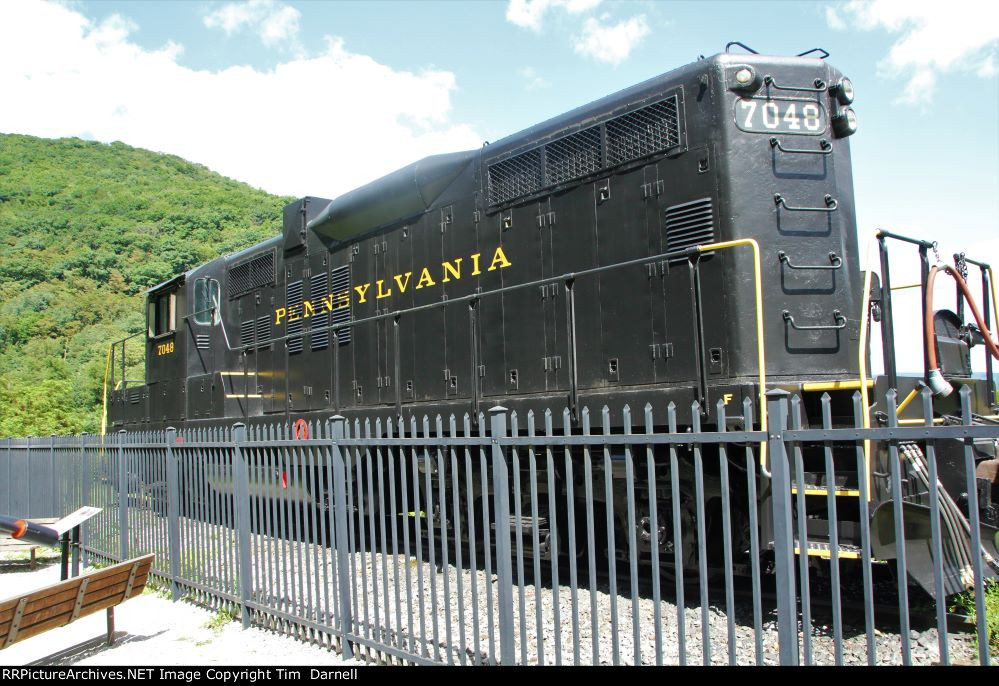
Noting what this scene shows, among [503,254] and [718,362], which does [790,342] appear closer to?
[718,362]

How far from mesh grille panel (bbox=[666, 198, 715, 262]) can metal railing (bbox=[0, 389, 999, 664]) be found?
A: 134cm

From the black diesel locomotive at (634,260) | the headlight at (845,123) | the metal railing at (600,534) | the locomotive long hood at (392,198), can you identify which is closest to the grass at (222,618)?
the metal railing at (600,534)

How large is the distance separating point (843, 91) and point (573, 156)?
2178 mm

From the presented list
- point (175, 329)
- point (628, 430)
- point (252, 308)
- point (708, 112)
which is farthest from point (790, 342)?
point (175, 329)

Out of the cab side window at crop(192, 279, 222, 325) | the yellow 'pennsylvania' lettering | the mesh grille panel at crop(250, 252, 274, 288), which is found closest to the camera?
the yellow 'pennsylvania' lettering

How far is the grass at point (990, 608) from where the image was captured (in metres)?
4.17

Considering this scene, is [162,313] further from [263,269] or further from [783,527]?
[783,527]

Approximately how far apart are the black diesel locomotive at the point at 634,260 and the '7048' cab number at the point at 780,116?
15mm

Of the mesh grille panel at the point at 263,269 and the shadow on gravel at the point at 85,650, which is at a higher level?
the mesh grille panel at the point at 263,269

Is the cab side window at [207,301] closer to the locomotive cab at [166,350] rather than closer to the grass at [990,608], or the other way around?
the locomotive cab at [166,350]

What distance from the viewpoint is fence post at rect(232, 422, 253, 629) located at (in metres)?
5.77

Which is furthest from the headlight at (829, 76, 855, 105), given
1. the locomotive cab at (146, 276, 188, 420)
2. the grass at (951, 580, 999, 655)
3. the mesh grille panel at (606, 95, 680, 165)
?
the locomotive cab at (146, 276, 188, 420)

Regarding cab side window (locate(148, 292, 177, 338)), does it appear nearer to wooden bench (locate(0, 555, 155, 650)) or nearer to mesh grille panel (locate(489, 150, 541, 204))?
wooden bench (locate(0, 555, 155, 650))

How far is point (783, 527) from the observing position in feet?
9.03
